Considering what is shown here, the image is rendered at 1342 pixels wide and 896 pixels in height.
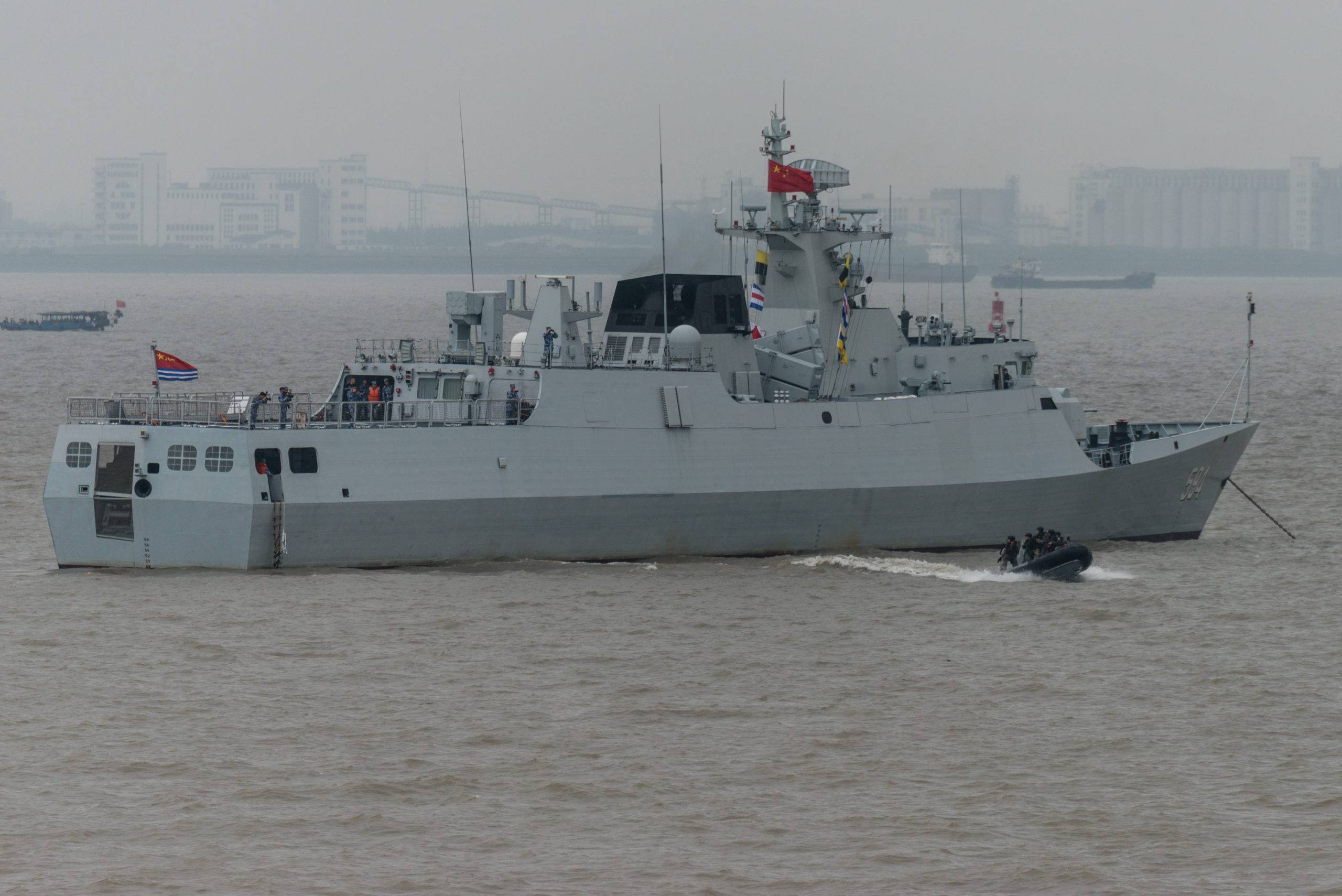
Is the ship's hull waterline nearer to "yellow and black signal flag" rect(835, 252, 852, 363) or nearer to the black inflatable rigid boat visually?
"yellow and black signal flag" rect(835, 252, 852, 363)

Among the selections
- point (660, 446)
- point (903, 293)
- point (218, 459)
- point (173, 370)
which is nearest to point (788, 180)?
point (903, 293)

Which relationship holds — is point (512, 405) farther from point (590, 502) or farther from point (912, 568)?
point (912, 568)

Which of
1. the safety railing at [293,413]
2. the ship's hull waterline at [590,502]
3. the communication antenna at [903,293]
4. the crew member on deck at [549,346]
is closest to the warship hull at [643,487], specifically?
the ship's hull waterline at [590,502]

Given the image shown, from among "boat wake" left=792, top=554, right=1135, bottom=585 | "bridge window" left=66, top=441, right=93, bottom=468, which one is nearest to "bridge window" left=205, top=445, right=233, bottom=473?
"bridge window" left=66, top=441, right=93, bottom=468

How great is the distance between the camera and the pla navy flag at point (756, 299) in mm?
31875

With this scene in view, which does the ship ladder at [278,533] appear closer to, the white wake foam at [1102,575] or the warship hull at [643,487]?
the warship hull at [643,487]

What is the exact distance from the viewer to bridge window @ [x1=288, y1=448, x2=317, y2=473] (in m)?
25.8

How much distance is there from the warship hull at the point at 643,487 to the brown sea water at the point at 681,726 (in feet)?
1.91

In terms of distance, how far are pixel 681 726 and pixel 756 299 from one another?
14.3 metres

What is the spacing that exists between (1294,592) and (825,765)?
1159cm

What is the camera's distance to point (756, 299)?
105ft

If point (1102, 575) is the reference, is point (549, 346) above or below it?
above

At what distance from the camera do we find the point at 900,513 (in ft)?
95.9

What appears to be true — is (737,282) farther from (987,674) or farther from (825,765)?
(825,765)
